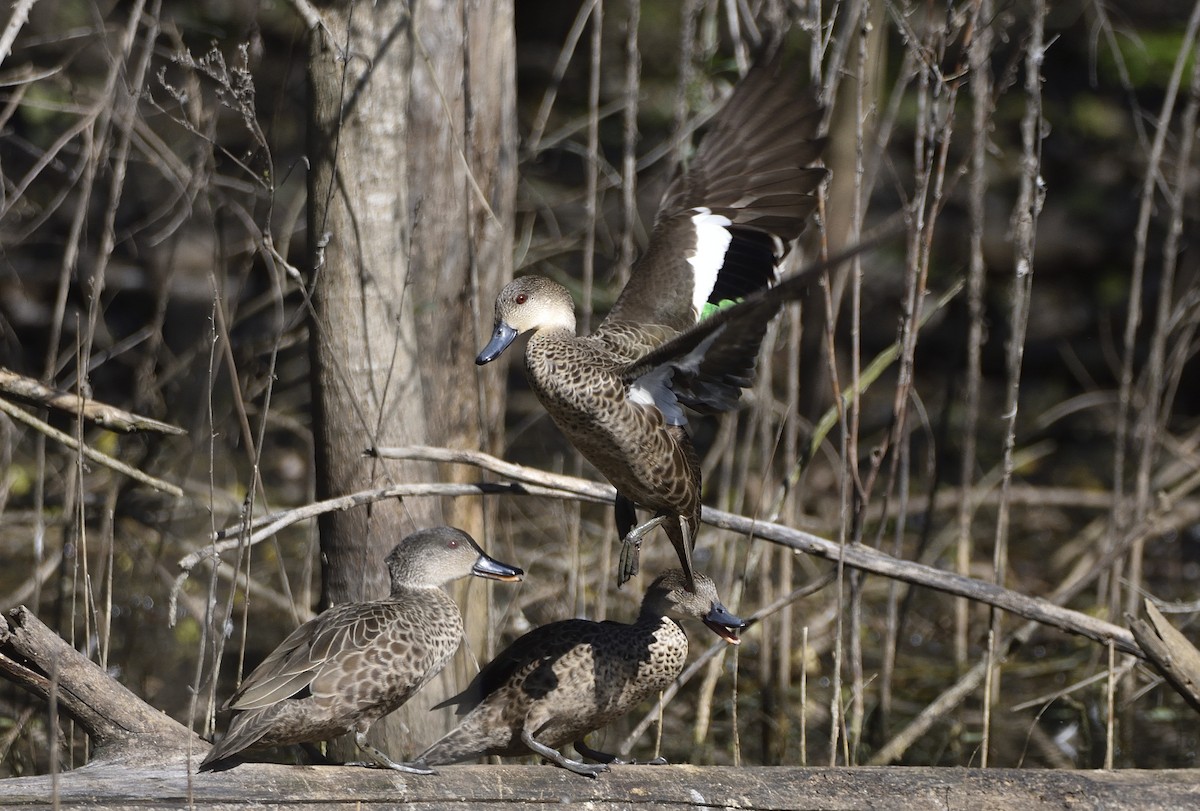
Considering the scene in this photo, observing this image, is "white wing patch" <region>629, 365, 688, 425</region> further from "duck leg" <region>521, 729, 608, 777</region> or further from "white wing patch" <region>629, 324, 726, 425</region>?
"duck leg" <region>521, 729, 608, 777</region>

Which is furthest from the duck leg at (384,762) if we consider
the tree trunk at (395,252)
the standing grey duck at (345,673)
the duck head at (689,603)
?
the duck head at (689,603)

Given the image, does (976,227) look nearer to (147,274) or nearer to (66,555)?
(66,555)

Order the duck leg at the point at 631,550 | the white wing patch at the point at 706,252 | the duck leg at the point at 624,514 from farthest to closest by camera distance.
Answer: the white wing patch at the point at 706,252
the duck leg at the point at 624,514
the duck leg at the point at 631,550

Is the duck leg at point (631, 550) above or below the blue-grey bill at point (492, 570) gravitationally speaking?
above

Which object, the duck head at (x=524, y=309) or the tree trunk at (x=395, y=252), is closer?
the duck head at (x=524, y=309)

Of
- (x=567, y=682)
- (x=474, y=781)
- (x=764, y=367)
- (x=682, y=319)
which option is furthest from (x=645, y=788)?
(x=764, y=367)

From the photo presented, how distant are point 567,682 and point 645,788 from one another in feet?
1.55

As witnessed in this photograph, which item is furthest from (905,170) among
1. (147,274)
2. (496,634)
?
(496,634)

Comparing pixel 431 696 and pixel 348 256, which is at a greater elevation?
pixel 348 256

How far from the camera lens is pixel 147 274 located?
25.6ft

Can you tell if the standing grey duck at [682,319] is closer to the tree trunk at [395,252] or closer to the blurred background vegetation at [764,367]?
the blurred background vegetation at [764,367]

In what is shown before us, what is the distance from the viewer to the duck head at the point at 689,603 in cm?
332

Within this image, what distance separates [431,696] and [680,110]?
1902mm

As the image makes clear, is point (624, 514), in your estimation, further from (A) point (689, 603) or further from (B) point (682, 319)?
(B) point (682, 319)
